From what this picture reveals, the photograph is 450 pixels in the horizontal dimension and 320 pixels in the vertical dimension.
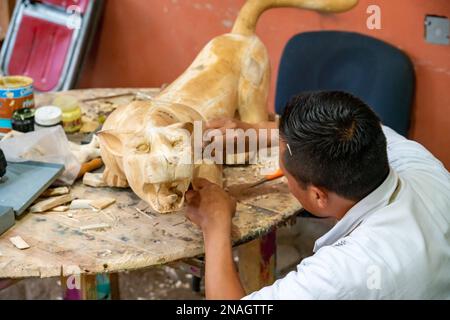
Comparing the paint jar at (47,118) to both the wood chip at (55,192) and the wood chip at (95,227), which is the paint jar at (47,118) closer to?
the wood chip at (55,192)

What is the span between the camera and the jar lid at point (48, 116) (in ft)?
6.64

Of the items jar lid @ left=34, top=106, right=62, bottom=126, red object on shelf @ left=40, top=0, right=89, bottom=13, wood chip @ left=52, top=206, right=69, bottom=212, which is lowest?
wood chip @ left=52, top=206, right=69, bottom=212

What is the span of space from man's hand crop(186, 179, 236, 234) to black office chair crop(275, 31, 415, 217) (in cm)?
68

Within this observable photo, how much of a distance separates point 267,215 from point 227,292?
1.12 feet

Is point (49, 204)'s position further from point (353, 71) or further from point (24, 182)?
point (353, 71)

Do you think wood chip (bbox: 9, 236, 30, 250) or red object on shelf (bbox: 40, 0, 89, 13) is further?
red object on shelf (bbox: 40, 0, 89, 13)

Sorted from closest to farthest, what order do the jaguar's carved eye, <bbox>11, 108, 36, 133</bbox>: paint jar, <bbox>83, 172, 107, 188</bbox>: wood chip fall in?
the jaguar's carved eye, <bbox>83, 172, 107, 188</bbox>: wood chip, <bbox>11, 108, 36, 133</bbox>: paint jar

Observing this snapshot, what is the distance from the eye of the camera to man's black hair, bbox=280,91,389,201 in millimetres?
1252

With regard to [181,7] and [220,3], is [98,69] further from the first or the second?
[220,3]

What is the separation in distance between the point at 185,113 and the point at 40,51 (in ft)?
5.86

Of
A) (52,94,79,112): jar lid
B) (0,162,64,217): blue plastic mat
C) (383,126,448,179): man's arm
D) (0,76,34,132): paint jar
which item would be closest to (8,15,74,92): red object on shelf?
(52,94,79,112): jar lid

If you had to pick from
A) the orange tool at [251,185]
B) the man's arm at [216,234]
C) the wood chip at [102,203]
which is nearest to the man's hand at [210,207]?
the man's arm at [216,234]

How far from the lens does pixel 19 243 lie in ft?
4.87

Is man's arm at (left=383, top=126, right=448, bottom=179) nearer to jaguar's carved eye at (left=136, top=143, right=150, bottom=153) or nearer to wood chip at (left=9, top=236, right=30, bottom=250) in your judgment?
jaguar's carved eye at (left=136, top=143, right=150, bottom=153)
